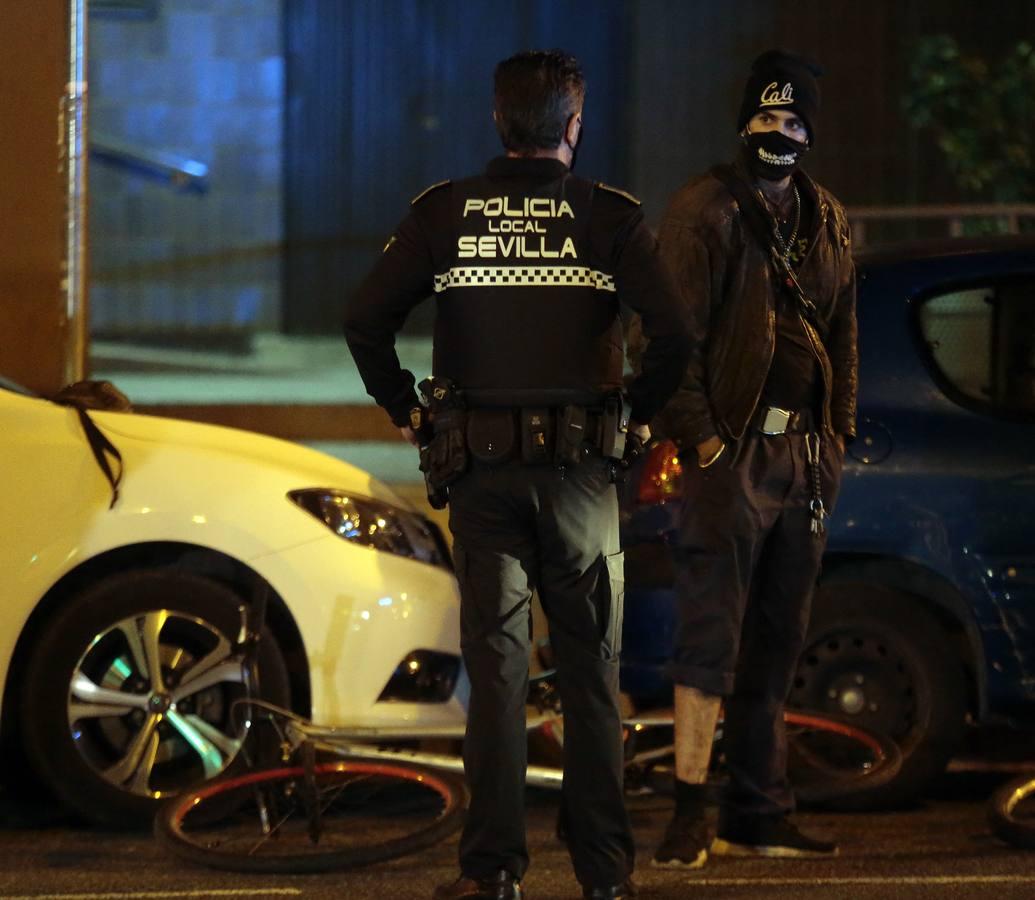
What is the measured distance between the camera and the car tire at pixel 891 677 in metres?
5.28

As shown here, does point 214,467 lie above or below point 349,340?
below

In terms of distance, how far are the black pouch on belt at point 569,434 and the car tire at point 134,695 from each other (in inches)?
54.9

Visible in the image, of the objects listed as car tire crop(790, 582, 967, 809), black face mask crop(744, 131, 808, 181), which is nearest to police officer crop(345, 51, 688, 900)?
black face mask crop(744, 131, 808, 181)

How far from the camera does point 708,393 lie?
4566 millimetres

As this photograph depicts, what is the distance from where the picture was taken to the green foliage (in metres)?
10.3

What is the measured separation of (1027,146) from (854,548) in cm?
577

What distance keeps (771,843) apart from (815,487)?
36.5 inches

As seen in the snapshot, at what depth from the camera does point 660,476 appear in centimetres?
518

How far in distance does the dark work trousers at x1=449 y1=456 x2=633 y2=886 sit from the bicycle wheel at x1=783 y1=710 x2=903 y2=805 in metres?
1.03

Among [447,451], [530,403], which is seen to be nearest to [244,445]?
[447,451]

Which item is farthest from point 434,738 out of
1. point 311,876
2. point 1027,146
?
point 1027,146

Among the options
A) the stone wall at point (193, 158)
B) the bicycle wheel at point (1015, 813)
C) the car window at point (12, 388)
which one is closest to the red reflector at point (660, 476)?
the bicycle wheel at point (1015, 813)

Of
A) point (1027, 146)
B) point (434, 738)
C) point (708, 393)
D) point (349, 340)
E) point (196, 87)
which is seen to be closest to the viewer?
point (349, 340)

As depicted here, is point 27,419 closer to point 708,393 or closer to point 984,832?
point 708,393
